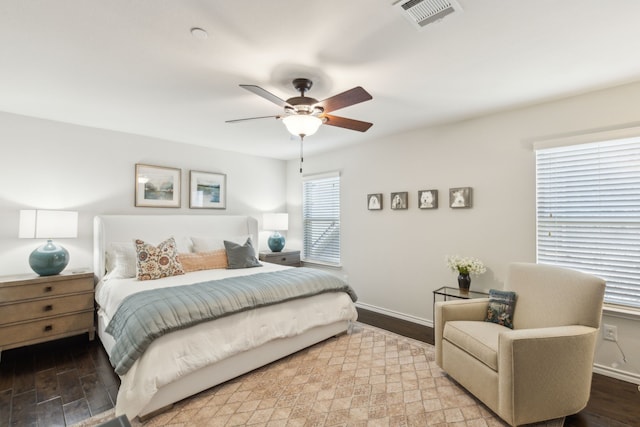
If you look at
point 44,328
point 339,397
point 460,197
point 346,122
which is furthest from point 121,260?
point 460,197

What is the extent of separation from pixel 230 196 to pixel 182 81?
264cm

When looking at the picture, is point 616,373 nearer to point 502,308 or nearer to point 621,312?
point 621,312

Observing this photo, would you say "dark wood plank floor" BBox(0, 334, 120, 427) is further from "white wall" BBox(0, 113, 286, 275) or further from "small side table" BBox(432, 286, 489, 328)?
"small side table" BBox(432, 286, 489, 328)

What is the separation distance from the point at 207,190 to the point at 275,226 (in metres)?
1.24

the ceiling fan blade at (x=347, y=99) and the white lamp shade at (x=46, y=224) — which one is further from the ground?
the ceiling fan blade at (x=347, y=99)

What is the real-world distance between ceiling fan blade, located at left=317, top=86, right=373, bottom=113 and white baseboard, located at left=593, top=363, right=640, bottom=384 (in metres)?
3.00

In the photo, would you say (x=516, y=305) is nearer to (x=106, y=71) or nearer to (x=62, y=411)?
(x=62, y=411)

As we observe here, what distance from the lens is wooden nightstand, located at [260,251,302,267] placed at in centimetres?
477

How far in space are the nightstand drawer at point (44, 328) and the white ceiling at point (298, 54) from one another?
2.14m

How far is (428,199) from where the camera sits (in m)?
3.66

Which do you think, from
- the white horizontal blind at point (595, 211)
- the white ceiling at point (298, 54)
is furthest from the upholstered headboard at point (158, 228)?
the white horizontal blind at point (595, 211)

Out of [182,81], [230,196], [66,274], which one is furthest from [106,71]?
[230,196]

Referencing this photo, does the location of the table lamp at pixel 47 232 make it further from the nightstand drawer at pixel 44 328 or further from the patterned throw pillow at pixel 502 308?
the patterned throw pillow at pixel 502 308

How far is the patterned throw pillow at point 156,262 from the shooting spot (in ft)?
10.2
